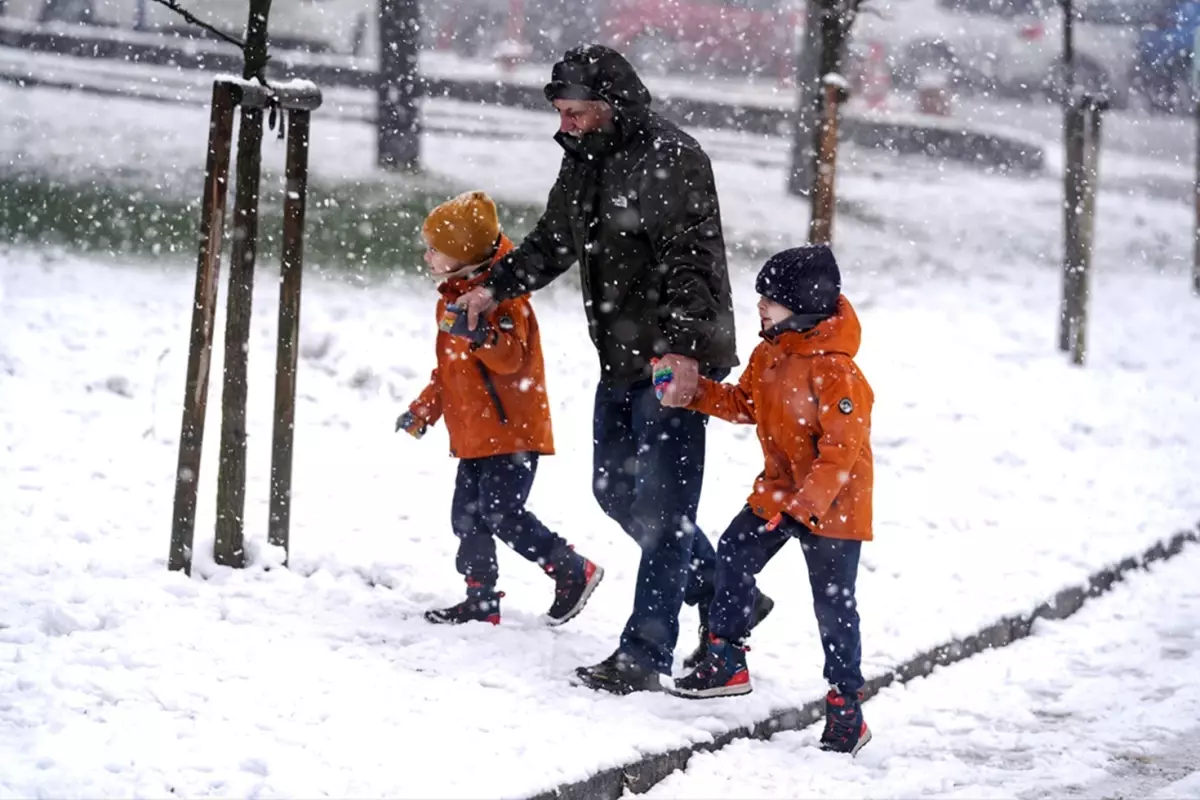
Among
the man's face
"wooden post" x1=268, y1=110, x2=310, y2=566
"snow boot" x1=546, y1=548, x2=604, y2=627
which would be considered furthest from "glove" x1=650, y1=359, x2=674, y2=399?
"wooden post" x1=268, y1=110, x2=310, y2=566

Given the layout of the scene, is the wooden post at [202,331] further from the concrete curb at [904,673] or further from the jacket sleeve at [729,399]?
the concrete curb at [904,673]

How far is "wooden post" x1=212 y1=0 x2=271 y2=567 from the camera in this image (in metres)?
6.41

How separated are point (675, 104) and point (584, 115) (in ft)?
51.4

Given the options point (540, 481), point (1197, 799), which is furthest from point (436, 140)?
point (1197, 799)

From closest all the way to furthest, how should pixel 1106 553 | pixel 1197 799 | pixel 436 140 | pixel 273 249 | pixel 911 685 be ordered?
pixel 1197 799
pixel 911 685
pixel 1106 553
pixel 273 249
pixel 436 140

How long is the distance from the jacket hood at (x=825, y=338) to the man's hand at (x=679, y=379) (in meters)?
0.27

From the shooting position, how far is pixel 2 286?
10.6 m

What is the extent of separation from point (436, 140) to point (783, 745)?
43.6ft

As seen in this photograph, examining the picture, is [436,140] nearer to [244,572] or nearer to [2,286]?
[2,286]

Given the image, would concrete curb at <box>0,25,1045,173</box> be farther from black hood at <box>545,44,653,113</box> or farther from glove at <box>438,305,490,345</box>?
black hood at <box>545,44,653,113</box>

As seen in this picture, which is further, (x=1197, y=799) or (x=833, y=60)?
(x=833, y=60)

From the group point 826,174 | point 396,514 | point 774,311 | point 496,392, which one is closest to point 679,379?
point 774,311

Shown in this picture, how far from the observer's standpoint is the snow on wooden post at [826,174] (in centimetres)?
1044

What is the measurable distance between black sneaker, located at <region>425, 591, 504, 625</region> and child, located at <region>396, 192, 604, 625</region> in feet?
0.37
